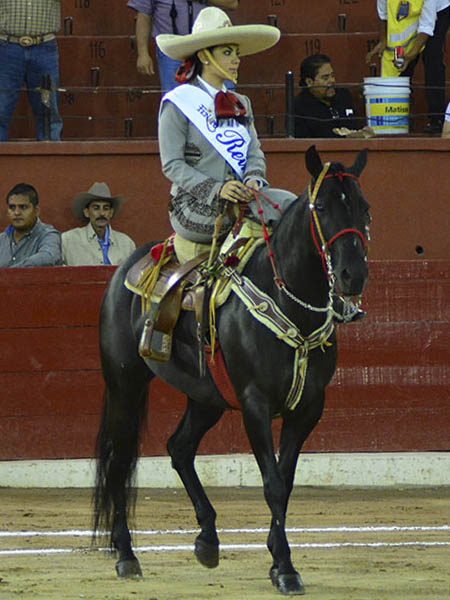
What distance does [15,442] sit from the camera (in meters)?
8.02

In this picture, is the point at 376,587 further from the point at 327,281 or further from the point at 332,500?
the point at 332,500

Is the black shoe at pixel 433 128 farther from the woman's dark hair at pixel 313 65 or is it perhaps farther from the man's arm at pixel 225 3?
the man's arm at pixel 225 3

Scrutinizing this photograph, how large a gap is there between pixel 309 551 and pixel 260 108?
5.13 metres

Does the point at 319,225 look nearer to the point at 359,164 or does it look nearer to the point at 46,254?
the point at 359,164

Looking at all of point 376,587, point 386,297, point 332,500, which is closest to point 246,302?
point 376,587

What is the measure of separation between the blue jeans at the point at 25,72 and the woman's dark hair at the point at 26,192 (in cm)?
88

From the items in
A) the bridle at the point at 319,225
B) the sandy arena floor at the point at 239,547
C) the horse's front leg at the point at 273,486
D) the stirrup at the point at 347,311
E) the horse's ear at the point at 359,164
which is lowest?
the sandy arena floor at the point at 239,547

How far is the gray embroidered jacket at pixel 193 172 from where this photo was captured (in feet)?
17.0

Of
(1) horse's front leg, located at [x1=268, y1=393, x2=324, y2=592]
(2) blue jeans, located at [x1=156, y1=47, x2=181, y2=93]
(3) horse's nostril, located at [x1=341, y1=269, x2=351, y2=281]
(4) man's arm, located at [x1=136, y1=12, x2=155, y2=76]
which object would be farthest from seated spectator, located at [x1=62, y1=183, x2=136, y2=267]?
(3) horse's nostril, located at [x1=341, y1=269, x2=351, y2=281]

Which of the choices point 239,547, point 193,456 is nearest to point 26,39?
point 193,456

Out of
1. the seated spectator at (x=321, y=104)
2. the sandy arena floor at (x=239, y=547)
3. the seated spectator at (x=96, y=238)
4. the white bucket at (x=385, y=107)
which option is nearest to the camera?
the sandy arena floor at (x=239, y=547)

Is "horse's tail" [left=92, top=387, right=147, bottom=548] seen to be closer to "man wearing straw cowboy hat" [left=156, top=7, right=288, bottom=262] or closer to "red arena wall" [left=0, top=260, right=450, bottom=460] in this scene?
"man wearing straw cowboy hat" [left=156, top=7, right=288, bottom=262]

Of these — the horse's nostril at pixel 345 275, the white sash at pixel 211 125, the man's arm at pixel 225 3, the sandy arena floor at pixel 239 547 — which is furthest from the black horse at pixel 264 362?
the man's arm at pixel 225 3

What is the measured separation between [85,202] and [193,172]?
3429 mm
